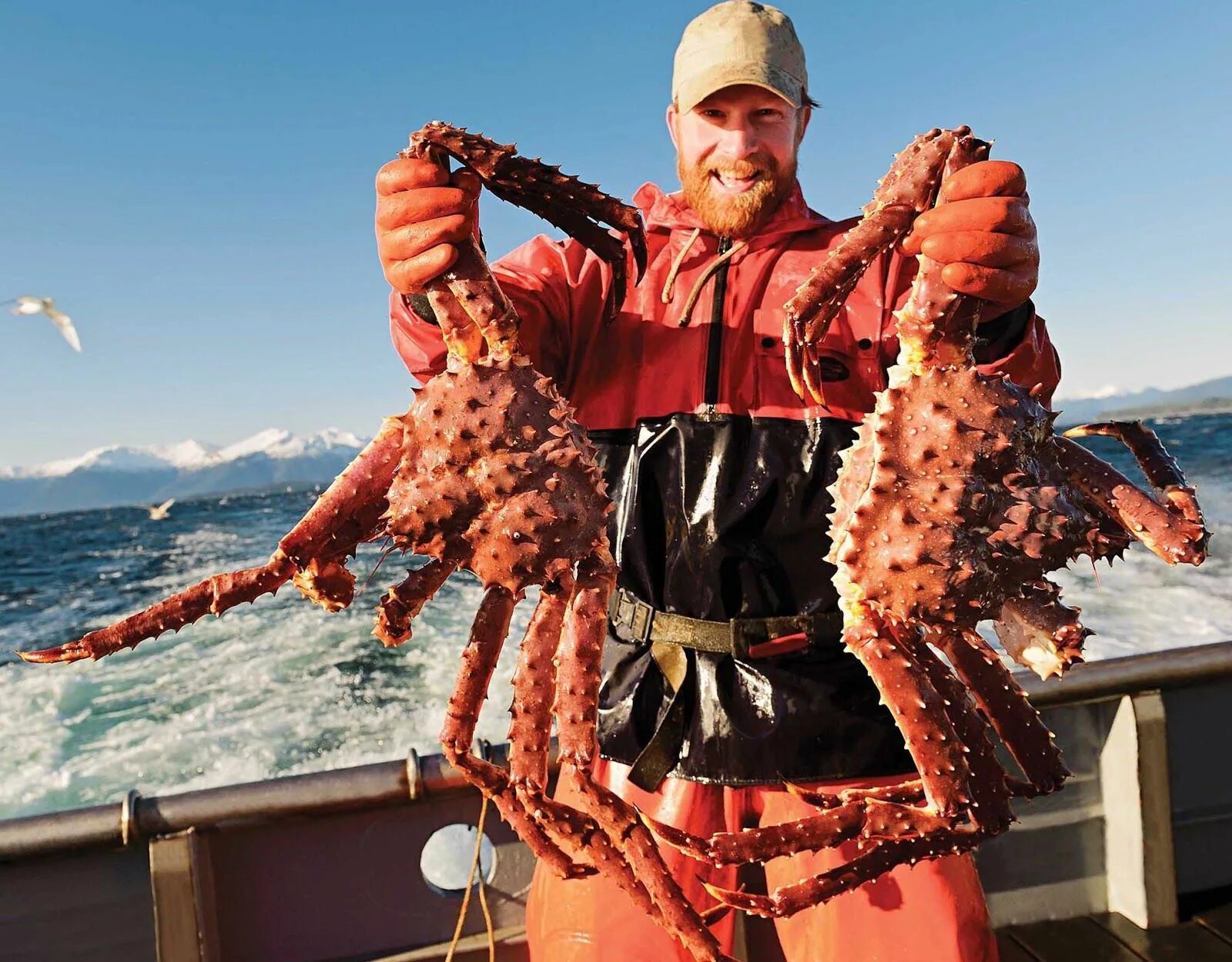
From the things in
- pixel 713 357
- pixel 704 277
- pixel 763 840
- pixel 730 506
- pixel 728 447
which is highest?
pixel 704 277

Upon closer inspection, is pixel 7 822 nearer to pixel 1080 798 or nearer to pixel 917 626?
pixel 917 626

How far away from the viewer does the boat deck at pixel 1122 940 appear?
2252 mm

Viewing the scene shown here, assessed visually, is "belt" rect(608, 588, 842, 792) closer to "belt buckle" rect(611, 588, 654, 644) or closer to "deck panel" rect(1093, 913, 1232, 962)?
"belt buckle" rect(611, 588, 654, 644)

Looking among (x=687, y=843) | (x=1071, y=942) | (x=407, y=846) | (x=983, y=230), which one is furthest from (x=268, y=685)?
(x=983, y=230)

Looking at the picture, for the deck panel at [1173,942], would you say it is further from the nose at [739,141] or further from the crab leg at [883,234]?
the nose at [739,141]

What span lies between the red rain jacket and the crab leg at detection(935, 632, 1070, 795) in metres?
0.33

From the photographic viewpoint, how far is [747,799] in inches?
66.7

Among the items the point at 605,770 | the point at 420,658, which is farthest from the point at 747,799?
the point at 420,658

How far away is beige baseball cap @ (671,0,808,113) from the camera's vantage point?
1.44 meters

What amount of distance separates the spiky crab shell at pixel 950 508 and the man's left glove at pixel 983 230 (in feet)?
0.45

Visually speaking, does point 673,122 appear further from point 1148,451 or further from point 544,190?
point 1148,451

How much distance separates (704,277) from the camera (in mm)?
1520

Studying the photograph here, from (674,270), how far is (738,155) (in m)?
0.23

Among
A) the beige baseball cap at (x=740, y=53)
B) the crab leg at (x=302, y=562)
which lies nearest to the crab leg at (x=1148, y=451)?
the beige baseball cap at (x=740, y=53)
